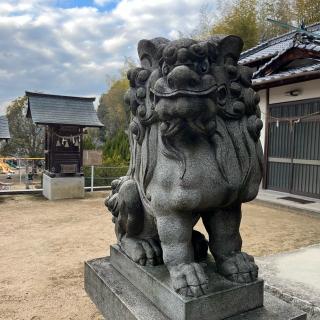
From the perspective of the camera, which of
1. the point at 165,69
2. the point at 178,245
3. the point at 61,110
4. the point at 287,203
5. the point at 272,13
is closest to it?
the point at 165,69

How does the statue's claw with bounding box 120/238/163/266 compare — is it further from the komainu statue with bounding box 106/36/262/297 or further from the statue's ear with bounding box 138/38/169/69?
the statue's ear with bounding box 138/38/169/69

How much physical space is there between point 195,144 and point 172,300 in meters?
0.68

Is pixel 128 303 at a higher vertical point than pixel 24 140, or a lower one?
lower

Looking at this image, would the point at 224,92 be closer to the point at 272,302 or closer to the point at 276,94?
the point at 272,302

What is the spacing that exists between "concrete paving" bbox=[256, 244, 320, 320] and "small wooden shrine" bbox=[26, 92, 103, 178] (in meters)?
7.57

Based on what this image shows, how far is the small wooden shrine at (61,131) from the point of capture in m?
9.77

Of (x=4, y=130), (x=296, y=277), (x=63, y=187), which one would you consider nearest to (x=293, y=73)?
(x=296, y=277)

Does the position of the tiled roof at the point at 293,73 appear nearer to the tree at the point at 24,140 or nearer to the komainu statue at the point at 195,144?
the komainu statue at the point at 195,144

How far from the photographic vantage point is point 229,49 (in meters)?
1.50

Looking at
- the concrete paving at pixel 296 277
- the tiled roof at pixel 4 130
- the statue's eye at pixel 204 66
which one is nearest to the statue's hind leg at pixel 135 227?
the statue's eye at pixel 204 66

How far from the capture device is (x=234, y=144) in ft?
5.11

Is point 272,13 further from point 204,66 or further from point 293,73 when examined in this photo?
point 204,66

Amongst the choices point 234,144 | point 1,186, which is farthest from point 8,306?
point 1,186

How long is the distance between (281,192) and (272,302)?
805 cm
